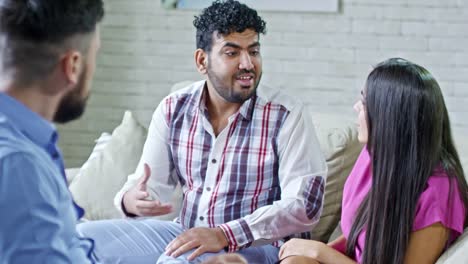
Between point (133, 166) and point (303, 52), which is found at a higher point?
point (303, 52)

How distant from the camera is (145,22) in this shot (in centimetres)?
391

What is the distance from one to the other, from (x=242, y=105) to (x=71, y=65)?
1.28m

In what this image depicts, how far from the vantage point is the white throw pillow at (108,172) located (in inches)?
119

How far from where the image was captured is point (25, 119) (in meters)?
1.17

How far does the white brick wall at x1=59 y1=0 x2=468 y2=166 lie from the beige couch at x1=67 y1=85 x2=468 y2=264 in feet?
2.50

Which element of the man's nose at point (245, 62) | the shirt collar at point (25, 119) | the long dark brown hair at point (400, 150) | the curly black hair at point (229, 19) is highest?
the curly black hair at point (229, 19)

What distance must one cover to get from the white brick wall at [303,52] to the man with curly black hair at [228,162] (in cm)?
125

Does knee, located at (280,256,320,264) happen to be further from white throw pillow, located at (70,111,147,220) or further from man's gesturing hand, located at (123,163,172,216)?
white throw pillow, located at (70,111,147,220)

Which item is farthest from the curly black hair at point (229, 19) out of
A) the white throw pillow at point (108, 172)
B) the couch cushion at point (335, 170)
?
the white throw pillow at point (108, 172)

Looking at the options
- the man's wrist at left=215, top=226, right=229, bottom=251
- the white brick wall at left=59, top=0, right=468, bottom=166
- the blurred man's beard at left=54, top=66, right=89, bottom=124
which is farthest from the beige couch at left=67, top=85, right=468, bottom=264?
the blurred man's beard at left=54, top=66, right=89, bottom=124

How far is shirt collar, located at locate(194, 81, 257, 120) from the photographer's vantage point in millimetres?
2455

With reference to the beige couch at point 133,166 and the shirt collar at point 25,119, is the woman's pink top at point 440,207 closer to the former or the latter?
the beige couch at point 133,166

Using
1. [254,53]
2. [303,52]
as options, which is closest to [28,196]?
[254,53]

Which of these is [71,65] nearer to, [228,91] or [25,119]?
[25,119]
